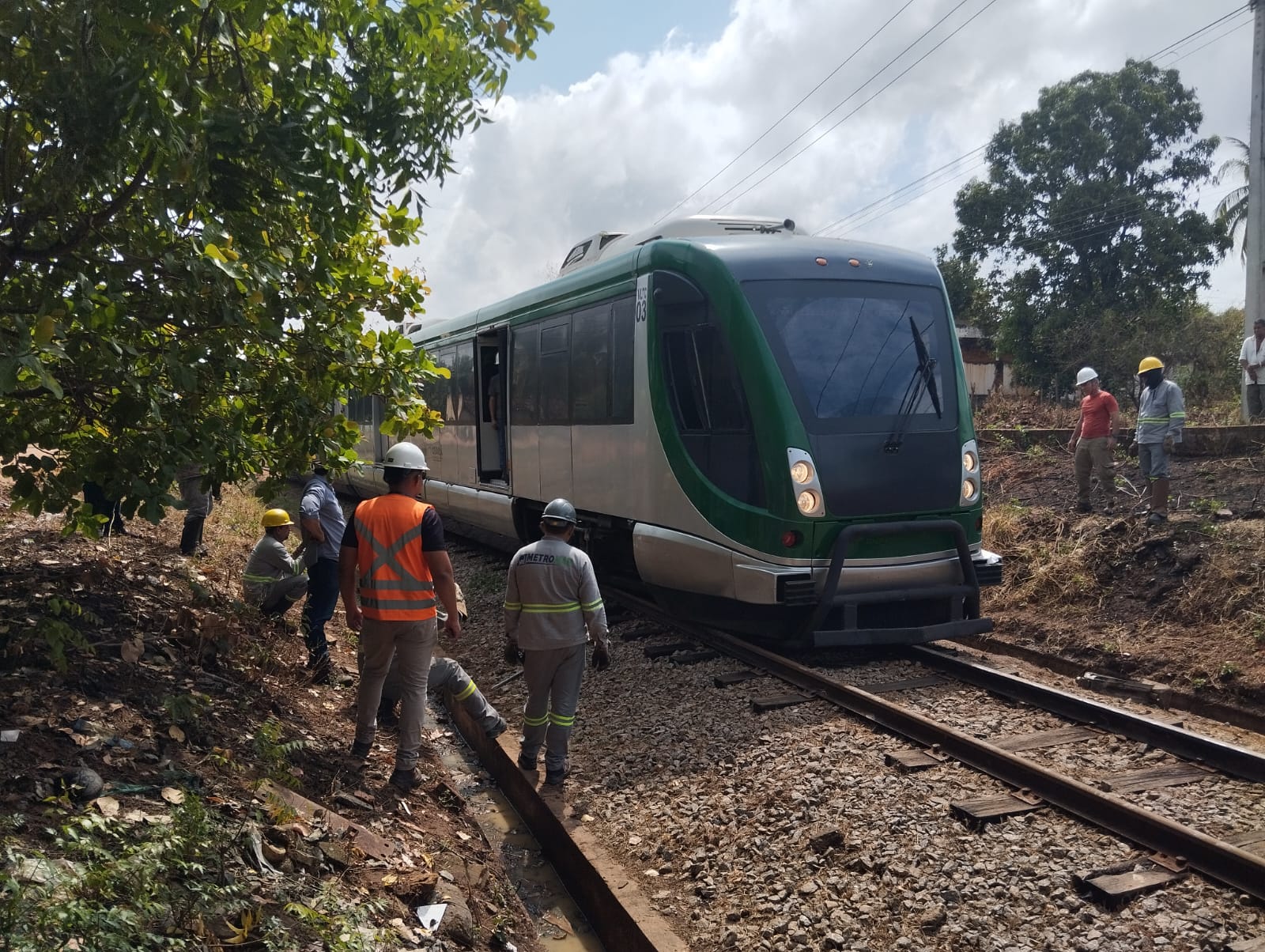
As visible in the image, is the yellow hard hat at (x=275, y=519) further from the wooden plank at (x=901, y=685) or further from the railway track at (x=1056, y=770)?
the wooden plank at (x=901, y=685)

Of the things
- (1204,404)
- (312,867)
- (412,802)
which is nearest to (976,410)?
(1204,404)

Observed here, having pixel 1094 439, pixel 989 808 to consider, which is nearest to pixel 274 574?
pixel 989 808

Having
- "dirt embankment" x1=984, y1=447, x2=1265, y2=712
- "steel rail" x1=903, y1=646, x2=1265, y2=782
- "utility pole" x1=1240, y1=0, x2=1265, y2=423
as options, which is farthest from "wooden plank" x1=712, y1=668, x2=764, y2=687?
"utility pole" x1=1240, y1=0, x2=1265, y2=423

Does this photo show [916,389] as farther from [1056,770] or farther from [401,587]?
[401,587]

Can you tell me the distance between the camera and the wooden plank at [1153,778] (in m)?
5.18

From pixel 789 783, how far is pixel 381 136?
3866 mm

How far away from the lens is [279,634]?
27.4 feet

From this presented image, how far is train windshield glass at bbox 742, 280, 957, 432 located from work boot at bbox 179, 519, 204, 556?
639 centimetres

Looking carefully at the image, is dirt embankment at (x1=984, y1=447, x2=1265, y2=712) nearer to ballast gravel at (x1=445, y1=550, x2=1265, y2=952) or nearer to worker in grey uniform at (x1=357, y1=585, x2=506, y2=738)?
ballast gravel at (x1=445, y1=550, x2=1265, y2=952)

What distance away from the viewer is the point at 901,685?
7.09 meters

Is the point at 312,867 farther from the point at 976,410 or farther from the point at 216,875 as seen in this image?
the point at 976,410

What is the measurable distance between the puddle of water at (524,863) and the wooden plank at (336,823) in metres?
0.88

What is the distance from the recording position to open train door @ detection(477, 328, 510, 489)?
39.9 feet

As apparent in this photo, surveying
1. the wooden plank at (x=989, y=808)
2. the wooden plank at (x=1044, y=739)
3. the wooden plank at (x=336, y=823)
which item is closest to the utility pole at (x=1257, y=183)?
the wooden plank at (x=1044, y=739)
